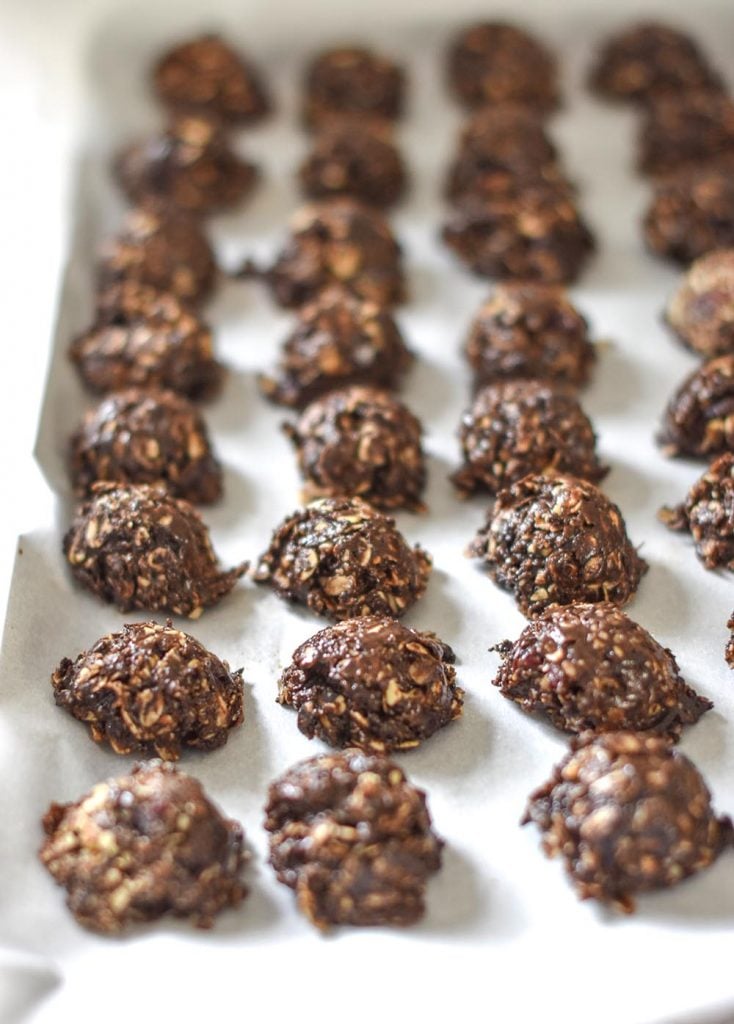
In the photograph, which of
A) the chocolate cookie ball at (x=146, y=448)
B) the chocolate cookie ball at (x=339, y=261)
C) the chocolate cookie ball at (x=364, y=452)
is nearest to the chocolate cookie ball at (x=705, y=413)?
the chocolate cookie ball at (x=364, y=452)

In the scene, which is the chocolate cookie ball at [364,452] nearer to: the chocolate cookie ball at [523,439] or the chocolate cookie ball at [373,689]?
the chocolate cookie ball at [523,439]

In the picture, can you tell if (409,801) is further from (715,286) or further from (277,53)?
(277,53)

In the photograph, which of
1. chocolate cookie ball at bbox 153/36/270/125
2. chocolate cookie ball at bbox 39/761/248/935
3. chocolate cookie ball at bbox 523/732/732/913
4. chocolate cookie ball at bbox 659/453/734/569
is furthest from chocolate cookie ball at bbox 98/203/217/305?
chocolate cookie ball at bbox 523/732/732/913

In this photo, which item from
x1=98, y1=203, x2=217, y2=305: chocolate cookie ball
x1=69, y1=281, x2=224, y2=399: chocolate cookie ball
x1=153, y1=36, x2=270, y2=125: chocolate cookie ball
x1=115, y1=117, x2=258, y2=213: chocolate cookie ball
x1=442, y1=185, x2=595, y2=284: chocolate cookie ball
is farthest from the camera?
x1=153, y1=36, x2=270, y2=125: chocolate cookie ball

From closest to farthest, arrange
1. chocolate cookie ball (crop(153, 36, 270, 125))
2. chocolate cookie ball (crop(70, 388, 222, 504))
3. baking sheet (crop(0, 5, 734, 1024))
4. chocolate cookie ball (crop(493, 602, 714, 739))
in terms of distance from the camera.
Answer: baking sheet (crop(0, 5, 734, 1024)) → chocolate cookie ball (crop(493, 602, 714, 739)) → chocolate cookie ball (crop(70, 388, 222, 504)) → chocolate cookie ball (crop(153, 36, 270, 125))

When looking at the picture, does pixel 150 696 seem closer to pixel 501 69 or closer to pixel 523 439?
pixel 523 439

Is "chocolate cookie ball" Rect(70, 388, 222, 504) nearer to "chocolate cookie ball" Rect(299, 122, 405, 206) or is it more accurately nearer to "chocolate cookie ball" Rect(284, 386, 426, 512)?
"chocolate cookie ball" Rect(284, 386, 426, 512)

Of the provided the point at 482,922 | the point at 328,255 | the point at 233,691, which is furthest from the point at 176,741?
the point at 328,255
